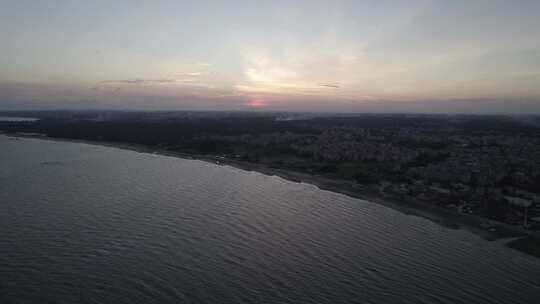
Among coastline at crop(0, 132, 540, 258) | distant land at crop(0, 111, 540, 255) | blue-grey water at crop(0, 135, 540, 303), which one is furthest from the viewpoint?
distant land at crop(0, 111, 540, 255)

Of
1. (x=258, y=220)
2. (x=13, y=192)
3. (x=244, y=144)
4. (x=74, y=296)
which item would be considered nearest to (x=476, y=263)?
(x=258, y=220)

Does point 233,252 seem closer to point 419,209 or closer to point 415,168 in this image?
point 419,209

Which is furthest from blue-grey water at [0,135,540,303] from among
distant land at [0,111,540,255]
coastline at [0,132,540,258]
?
distant land at [0,111,540,255]

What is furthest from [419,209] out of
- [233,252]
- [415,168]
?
[415,168]

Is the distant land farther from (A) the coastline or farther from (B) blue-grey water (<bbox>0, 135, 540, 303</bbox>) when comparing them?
(B) blue-grey water (<bbox>0, 135, 540, 303</bbox>)

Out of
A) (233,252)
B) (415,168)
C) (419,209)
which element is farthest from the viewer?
(415,168)

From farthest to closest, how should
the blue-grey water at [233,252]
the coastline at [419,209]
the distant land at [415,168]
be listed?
the distant land at [415,168]
the coastline at [419,209]
the blue-grey water at [233,252]

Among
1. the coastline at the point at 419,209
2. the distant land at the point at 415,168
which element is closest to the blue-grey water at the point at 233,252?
the coastline at the point at 419,209

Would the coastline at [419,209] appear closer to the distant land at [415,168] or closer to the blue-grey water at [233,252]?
the distant land at [415,168]
